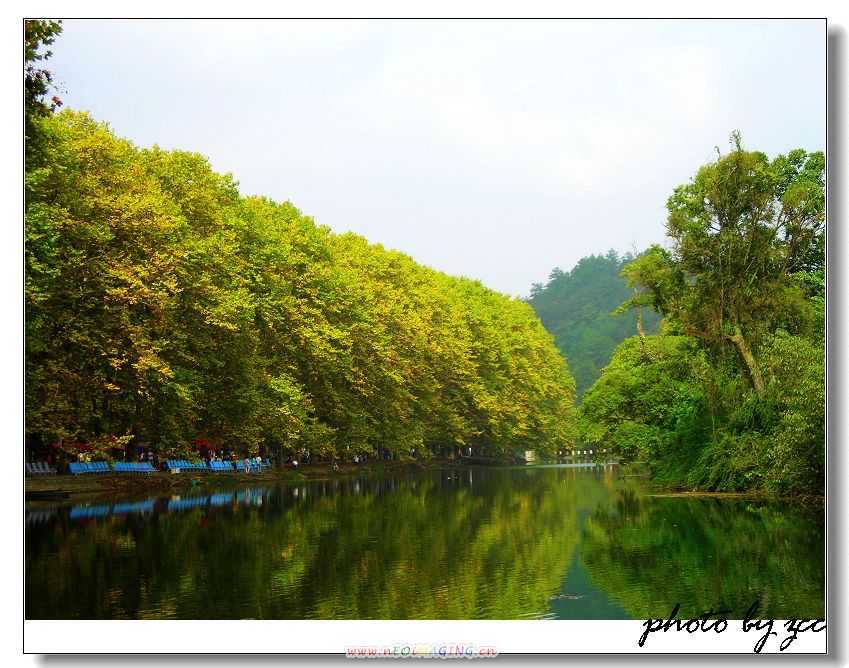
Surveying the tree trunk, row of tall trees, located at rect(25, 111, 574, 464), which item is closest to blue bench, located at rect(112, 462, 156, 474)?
row of tall trees, located at rect(25, 111, 574, 464)

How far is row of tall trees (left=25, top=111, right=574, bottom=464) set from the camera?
3856cm

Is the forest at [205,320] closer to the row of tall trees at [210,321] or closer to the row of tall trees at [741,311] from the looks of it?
the row of tall trees at [210,321]

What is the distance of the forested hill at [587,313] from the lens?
16938cm

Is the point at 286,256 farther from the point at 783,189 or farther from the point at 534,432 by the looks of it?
the point at 534,432

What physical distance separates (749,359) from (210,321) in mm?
25392

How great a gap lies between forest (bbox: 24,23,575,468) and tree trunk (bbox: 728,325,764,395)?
23.7 metres

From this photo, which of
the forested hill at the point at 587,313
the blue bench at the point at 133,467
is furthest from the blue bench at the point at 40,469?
the forested hill at the point at 587,313

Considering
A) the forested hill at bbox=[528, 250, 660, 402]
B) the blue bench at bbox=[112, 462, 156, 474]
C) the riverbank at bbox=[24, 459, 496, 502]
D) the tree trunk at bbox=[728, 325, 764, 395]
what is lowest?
the riverbank at bbox=[24, 459, 496, 502]

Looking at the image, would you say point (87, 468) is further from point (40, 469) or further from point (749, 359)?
point (749, 359)

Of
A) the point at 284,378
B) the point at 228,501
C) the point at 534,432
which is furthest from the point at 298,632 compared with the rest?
the point at 534,432

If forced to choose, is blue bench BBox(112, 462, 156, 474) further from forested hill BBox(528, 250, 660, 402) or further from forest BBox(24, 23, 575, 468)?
forested hill BBox(528, 250, 660, 402)

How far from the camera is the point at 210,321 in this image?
162ft

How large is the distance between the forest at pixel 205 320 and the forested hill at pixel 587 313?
70.9 meters

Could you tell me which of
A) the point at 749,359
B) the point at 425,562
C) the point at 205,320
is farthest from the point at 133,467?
the point at 425,562
